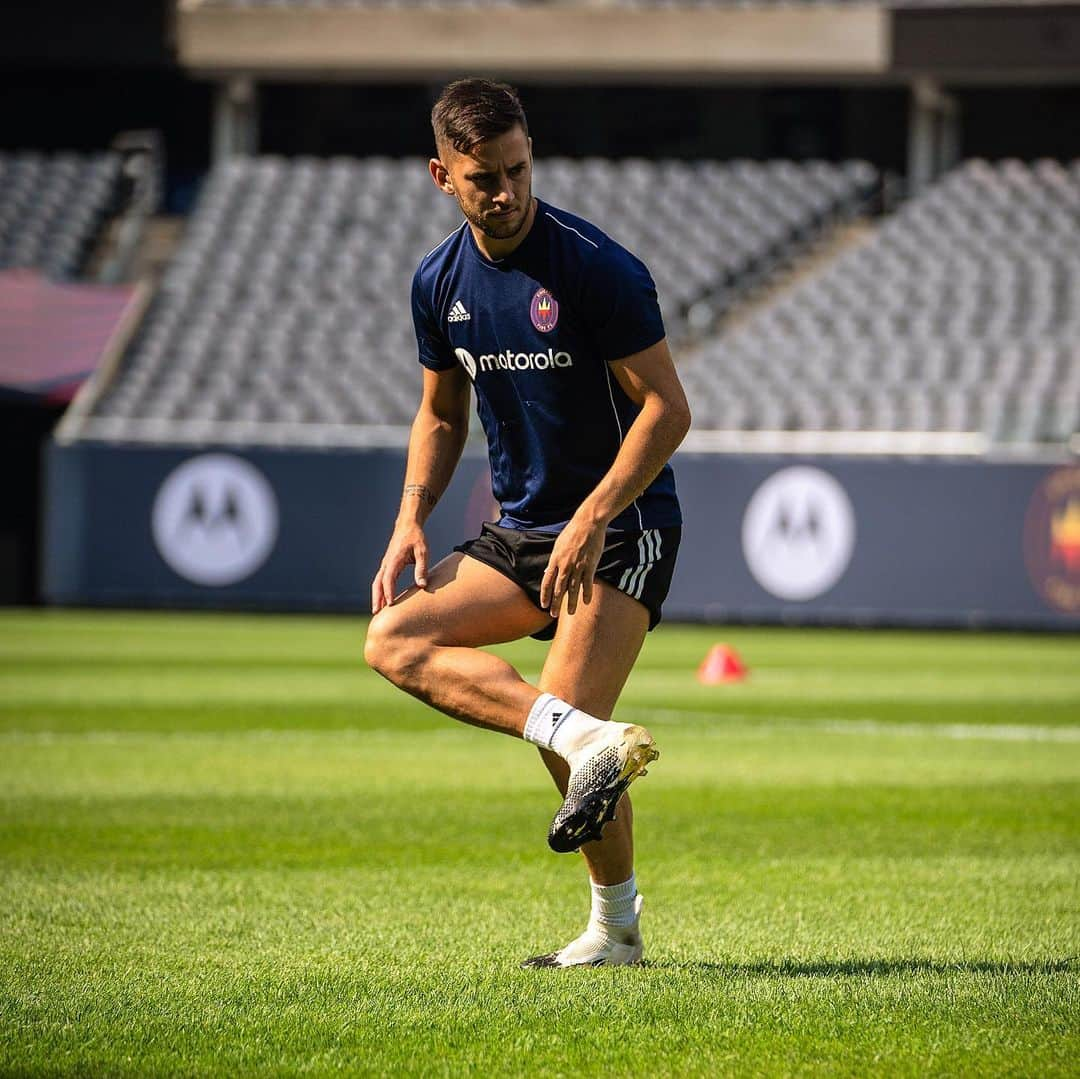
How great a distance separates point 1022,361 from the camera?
24875 millimetres

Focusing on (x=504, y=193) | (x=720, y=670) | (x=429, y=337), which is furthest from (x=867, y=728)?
Result: (x=504, y=193)

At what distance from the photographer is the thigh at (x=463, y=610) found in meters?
4.94

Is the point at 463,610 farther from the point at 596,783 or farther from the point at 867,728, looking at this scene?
the point at 867,728

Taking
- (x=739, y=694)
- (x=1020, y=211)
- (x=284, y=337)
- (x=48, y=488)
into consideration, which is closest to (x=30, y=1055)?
(x=739, y=694)

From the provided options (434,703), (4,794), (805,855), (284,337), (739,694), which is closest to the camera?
(434,703)

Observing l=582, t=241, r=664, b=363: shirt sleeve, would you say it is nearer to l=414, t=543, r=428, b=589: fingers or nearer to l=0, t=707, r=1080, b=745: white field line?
l=414, t=543, r=428, b=589: fingers

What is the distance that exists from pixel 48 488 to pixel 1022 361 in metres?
12.7

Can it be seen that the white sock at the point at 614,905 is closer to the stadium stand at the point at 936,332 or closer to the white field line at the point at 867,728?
the white field line at the point at 867,728

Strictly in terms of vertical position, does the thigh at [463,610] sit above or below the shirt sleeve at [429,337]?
below

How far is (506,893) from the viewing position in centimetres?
635

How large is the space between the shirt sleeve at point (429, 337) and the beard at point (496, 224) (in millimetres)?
333

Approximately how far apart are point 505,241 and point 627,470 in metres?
0.68

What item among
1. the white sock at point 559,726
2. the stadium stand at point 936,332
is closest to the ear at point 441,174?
the white sock at point 559,726

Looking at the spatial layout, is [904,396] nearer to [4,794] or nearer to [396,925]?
[4,794]
